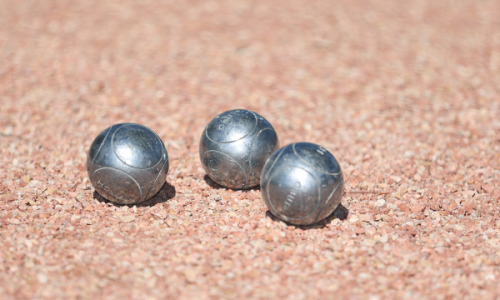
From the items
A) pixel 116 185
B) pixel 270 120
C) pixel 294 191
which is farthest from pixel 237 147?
pixel 270 120

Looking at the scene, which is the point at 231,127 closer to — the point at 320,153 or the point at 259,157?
the point at 259,157

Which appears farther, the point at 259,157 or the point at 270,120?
the point at 270,120

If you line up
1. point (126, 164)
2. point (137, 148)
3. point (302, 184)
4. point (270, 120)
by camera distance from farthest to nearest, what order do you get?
point (270, 120)
point (137, 148)
point (126, 164)
point (302, 184)

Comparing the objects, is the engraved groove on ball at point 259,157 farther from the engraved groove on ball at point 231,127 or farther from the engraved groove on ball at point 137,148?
the engraved groove on ball at point 137,148

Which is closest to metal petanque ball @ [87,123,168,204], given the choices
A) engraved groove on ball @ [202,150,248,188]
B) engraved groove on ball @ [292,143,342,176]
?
engraved groove on ball @ [202,150,248,188]

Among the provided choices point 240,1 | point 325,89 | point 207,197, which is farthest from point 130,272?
point 240,1

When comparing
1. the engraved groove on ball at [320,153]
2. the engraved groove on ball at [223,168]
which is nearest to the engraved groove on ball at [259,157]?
the engraved groove on ball at [223,168]
